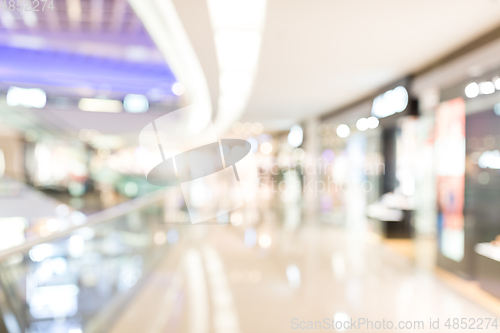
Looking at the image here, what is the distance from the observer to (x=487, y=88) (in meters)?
4.11

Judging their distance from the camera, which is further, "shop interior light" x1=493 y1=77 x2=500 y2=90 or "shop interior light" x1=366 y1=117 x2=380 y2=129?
"shop interior light" x1=366 y1=117 x2=380 y2=129

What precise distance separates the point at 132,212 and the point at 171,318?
1788 millimetres

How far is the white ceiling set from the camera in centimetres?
311

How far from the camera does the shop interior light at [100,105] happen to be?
13484mm

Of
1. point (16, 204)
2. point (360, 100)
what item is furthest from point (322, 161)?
point (16, 204)

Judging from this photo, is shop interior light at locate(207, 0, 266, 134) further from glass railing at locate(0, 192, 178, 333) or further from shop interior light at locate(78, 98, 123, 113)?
shop interior light at locate(78, 98, 123, 113)

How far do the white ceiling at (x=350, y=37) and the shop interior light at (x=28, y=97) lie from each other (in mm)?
7087

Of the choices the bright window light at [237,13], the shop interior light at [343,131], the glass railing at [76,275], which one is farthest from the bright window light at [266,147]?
the bright window light at [237,13]

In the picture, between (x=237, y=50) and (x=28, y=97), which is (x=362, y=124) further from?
(x=28, y=97)

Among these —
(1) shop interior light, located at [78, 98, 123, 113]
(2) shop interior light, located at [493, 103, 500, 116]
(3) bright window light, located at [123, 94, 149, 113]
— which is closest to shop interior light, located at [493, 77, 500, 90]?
(2) shop interior light, located at [493, 103, 500, 116]

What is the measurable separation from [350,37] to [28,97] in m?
11.0

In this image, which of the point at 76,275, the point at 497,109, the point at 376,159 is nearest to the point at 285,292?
the point at 76,275

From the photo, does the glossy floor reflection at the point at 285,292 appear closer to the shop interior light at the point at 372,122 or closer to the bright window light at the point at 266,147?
the shop interior light at the point at 372,122

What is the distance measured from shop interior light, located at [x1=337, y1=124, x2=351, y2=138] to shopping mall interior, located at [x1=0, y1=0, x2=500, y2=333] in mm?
56
